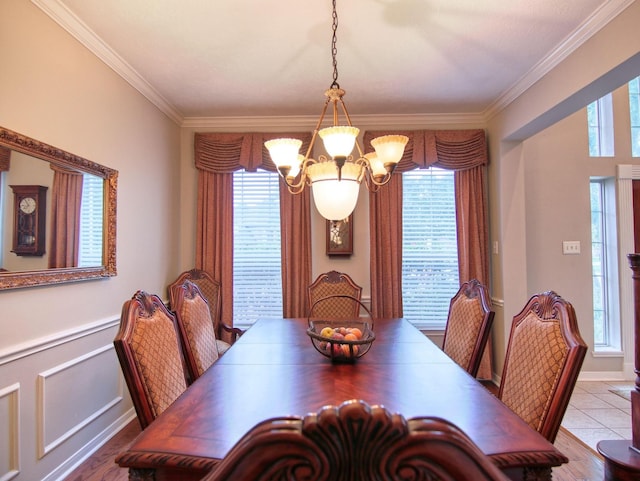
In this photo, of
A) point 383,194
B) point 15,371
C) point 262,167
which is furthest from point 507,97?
point 15,371

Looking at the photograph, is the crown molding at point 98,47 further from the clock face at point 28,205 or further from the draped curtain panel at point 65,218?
the clock face at point 28,205

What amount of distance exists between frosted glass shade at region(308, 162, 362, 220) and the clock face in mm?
1413

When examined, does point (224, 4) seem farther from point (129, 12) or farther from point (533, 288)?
point (533, 288)

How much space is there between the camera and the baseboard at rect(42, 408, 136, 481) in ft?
6.51

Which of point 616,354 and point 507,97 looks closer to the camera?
point 507,97

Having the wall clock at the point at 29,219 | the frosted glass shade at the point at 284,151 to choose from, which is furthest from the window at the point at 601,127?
the wall clock at the point at 29,219

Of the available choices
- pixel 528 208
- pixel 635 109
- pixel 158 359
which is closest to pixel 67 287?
pixel 158 359

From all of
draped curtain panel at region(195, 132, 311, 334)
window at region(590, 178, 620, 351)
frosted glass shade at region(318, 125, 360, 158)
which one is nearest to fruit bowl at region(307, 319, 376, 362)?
frosted glass shade at region(318, 125, 360, 158)

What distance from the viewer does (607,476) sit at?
77.4 inches

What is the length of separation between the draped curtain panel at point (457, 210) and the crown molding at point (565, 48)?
488 millimetres

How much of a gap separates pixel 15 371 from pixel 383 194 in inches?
118

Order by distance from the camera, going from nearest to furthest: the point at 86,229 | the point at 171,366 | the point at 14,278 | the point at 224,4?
the point at 171,366 → the point at 14,278 → the point at 224,4 → the point at 86,229

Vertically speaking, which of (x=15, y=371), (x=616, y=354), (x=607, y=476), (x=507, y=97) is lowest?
(x=607, y=476)

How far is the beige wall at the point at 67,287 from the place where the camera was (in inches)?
67.0
